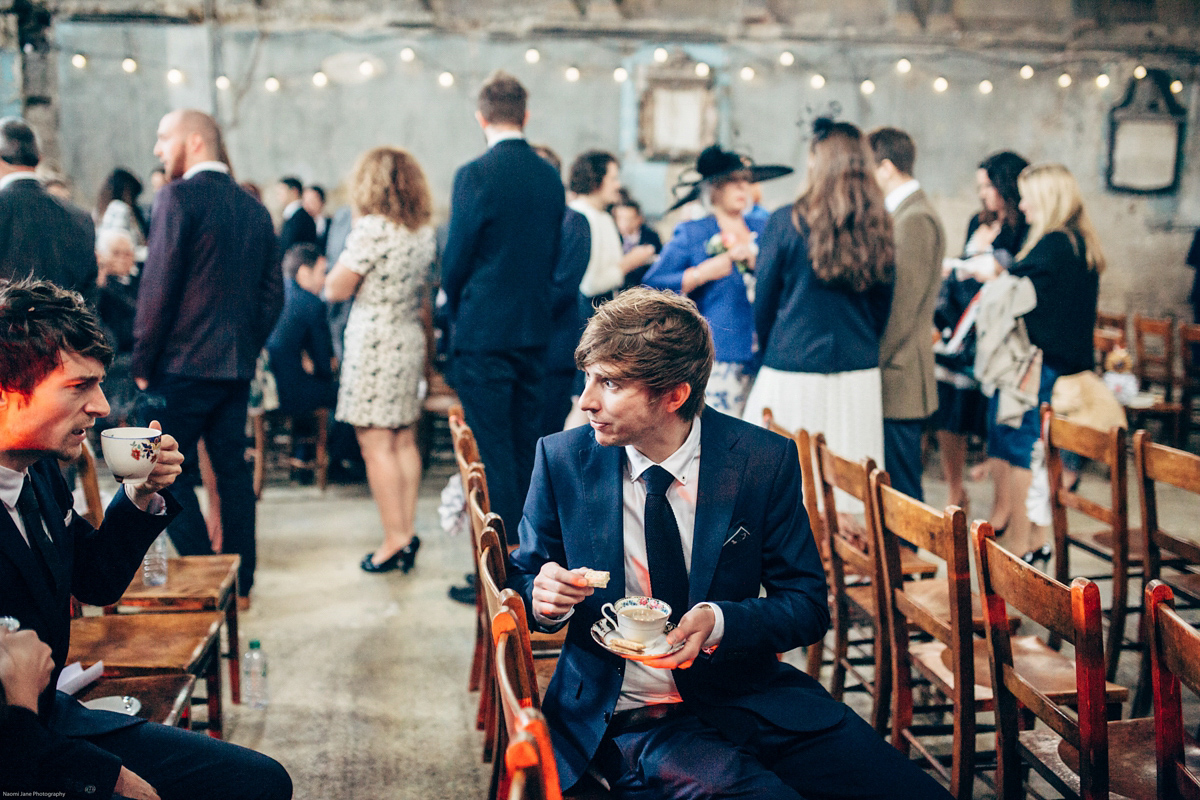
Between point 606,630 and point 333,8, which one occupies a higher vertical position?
point 333,8

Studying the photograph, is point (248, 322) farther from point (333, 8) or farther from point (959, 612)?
point (333, 8)

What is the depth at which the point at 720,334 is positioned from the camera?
12.9 ft

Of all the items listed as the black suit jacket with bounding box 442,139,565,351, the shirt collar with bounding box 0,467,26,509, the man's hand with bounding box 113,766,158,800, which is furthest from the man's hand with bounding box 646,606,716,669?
the black suit jacket with bounding box 442,139,565,351

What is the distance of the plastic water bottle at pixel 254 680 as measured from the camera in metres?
3.01

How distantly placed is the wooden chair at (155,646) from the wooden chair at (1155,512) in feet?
7.66

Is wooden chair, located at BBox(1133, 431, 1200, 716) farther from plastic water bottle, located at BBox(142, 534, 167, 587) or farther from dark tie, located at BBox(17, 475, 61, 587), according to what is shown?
plastic water bottle, located at BBox(142, 534, 167, 587)

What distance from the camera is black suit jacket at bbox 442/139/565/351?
11.8 ft

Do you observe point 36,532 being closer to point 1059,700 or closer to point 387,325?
point 1059,700

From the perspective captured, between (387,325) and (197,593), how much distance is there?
65.7 inches

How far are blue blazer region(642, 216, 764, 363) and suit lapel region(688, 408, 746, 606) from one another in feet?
7.11

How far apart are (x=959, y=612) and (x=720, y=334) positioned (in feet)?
7.10

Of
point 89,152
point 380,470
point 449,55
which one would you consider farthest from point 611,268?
→ point 89,152

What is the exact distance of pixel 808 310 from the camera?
3.42 meters

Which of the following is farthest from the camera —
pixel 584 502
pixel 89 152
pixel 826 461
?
pixel 89 152
